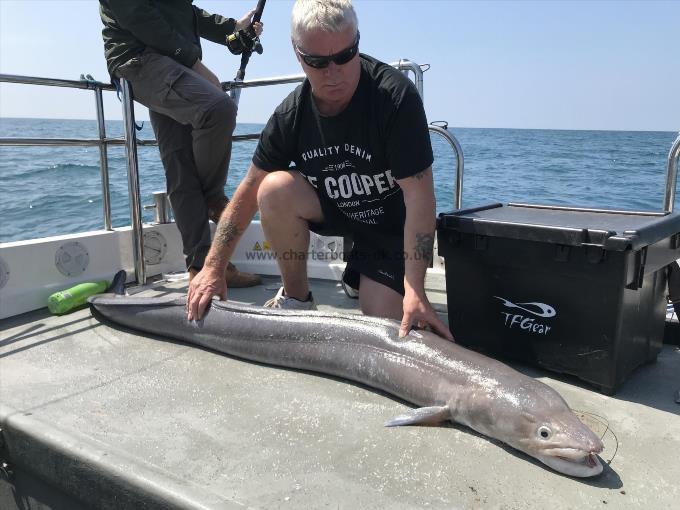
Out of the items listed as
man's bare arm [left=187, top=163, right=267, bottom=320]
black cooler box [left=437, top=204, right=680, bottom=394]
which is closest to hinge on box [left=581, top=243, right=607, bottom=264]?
black cooler box [left=437, top=204, right=680, bottom=394]

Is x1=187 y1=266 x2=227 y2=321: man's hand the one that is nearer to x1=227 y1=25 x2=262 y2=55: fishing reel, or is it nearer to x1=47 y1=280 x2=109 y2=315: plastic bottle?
x1=47 y1=280 x2=109 y2=315: plastic bottle

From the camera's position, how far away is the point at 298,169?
3.16m

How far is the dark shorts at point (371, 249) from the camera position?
3084 mm

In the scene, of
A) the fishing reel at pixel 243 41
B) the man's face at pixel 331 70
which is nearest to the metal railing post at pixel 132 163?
the fishing reel at pixel 243 41

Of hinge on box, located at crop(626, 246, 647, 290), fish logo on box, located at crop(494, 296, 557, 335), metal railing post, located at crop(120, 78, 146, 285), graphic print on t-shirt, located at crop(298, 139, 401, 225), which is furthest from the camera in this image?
metal railing post, located at crop(120, 78, 146, 285)

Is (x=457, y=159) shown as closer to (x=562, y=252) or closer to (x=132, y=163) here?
(x=562, y=252)

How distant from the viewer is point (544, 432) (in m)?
1.85

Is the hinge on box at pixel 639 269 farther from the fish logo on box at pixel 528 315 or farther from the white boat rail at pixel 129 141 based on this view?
the white boat rail at pixel 129 141

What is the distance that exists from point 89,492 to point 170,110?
2557mm

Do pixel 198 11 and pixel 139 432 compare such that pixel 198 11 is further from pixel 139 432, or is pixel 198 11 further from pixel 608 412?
pixel 608 412

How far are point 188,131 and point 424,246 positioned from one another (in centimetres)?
214

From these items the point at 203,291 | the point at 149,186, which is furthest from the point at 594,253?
the point at 149,186

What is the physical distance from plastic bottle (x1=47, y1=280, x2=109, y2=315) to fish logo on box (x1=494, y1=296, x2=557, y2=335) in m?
2.58

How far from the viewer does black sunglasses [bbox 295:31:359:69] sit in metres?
2.53
